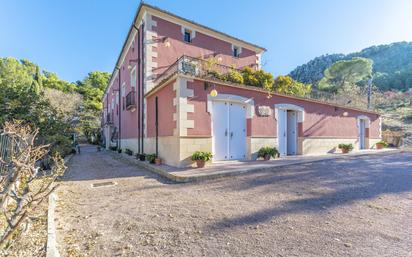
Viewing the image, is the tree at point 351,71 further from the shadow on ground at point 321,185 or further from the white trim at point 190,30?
the shadow on ground at point 321,185

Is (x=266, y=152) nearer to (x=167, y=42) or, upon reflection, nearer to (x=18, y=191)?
(x=167, y=42)

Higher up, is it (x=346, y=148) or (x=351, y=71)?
(x=351, y=71)

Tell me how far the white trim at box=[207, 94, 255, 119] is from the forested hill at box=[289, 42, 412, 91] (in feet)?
108

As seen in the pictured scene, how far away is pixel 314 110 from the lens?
36.7 feet

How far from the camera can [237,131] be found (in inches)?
335

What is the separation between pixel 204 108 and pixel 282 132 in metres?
4.66

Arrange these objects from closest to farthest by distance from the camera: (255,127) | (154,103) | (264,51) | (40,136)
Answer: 1. (40,136)
2. (255,127)
3. (154,103)
4. (264,51)

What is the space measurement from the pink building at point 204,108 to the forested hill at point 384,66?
2822cm

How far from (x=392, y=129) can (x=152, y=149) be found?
75.6 ft

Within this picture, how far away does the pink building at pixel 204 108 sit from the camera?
293 inches

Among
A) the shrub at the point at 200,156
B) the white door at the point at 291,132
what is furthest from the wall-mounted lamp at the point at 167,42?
the white door at the point at 291,132

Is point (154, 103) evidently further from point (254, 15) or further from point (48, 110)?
point (254, 15)

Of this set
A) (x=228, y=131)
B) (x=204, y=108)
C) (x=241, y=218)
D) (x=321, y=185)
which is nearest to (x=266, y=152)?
(x=228, y=131)

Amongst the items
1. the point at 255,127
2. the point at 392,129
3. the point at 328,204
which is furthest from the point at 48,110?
the point at 392,129
